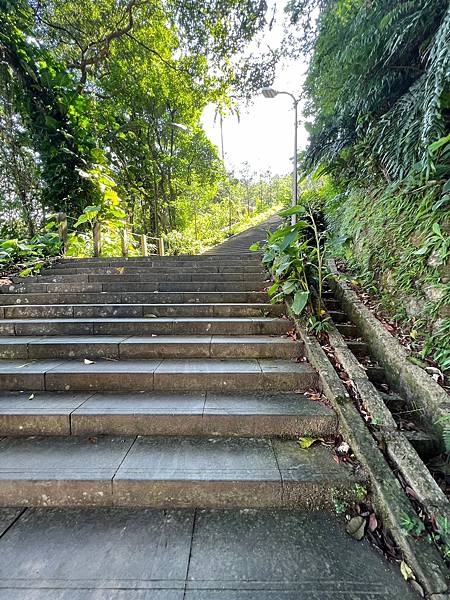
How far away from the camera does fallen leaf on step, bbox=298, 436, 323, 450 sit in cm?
168

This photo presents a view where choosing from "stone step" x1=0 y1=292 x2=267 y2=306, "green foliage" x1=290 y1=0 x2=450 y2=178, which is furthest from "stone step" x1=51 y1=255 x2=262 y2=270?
"green foliage" x1=290 y1=0 x2=450 y2=178

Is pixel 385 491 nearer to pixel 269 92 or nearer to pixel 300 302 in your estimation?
pixel 300 302

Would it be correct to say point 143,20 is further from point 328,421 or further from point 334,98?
point 328,421

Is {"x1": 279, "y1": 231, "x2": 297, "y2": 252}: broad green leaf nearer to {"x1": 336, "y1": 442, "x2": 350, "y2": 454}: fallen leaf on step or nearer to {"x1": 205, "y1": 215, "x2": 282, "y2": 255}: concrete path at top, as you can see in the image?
{"x1": 336, "y1": 442, "x2": 350, "y2": 454}: fallen leaf on step

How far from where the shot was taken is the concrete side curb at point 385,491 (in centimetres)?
107

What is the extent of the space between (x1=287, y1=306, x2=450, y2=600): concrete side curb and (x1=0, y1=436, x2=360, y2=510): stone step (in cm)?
13

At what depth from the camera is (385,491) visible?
1.34 metres

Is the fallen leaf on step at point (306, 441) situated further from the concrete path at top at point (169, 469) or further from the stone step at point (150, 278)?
the stone step at point (150, 278)

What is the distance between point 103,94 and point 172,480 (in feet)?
43.6

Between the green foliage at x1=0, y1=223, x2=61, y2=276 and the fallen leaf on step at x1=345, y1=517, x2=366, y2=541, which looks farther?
the green foliage at x1=0, y1=223, x2=61, y2=276

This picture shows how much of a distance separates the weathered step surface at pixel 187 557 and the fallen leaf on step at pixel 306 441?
13.7 inches

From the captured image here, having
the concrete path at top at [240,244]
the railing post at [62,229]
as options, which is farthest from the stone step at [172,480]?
the concrete path at top at [240,244]

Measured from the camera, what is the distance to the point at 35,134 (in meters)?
6.08

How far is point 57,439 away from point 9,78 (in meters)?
7.60
